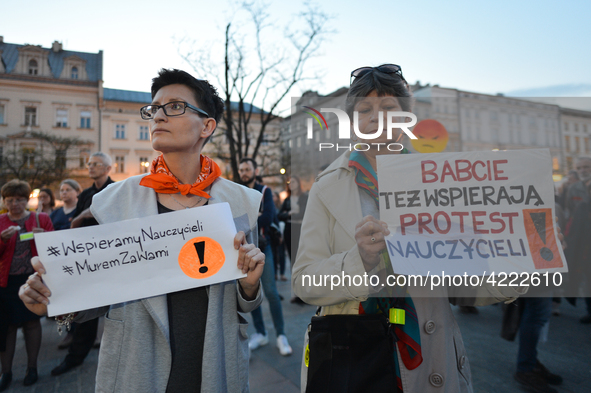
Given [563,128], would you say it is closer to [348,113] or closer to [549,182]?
[549,182]

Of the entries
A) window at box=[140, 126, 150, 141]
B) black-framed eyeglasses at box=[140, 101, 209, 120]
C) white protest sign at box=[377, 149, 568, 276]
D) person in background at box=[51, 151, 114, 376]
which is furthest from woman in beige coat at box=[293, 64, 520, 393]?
window at box=[140, 126, 150, 141]

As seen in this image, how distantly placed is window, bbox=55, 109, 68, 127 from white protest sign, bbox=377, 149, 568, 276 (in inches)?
1601

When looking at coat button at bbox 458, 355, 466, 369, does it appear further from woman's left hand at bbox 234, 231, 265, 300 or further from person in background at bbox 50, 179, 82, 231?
person in background at bbox 50, 179, 82, 231

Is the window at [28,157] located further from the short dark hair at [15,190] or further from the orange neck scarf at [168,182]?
the orange neck scarf at [168,182]

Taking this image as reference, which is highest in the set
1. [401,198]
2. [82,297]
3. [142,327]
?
[401,198]

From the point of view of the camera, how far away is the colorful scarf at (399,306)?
4.22 ft

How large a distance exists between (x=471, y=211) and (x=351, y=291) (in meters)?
0.59

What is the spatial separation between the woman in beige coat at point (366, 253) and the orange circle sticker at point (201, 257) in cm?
35

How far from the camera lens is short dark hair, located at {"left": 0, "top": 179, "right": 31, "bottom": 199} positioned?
3.65 metres

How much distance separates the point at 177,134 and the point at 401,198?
3.58 feet

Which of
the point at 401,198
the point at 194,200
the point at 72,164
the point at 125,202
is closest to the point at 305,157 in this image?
the point at 194,200

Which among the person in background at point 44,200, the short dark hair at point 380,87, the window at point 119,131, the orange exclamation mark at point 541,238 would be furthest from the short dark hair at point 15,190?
the window at point 119,131

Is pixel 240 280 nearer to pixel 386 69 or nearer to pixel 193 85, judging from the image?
pixel 193 85

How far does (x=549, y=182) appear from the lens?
4.33ft
